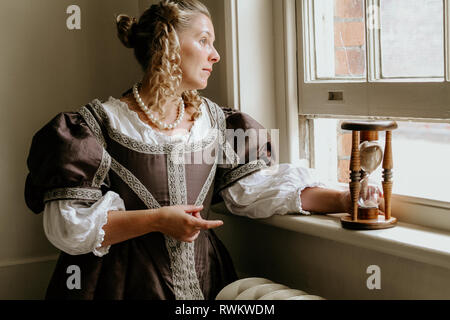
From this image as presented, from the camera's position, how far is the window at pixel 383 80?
152 centimetres


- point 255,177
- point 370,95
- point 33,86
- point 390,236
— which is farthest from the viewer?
point 33,86

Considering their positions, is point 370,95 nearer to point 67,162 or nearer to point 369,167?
point 369,167

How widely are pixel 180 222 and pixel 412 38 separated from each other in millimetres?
755

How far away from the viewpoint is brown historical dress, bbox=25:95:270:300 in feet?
5.16

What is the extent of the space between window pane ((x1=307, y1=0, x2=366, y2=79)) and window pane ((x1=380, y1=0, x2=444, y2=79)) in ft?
0.32

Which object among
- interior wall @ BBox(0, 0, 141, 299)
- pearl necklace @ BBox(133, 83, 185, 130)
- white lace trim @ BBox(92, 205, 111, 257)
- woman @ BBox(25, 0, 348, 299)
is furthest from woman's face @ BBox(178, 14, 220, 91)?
interior wall @ BBox(0, 0, 141, 299)

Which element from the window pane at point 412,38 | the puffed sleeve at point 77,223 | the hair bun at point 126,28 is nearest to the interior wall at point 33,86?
the hair bun at point 126,28

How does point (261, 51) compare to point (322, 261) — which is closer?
point (322, 261)

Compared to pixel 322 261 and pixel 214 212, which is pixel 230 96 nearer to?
pixel 214 212

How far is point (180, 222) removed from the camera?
1.55m

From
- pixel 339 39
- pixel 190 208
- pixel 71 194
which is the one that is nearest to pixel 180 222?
pixel 190 208
